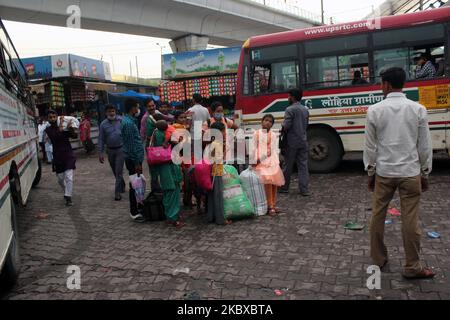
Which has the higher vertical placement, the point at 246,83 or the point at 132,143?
the point at 246,83

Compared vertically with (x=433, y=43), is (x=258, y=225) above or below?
below

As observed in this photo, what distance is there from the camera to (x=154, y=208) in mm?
5801

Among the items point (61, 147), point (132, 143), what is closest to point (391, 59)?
point (132, 143)

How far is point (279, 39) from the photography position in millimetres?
8883

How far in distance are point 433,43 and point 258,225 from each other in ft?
17.7

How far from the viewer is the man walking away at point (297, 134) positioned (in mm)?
6609

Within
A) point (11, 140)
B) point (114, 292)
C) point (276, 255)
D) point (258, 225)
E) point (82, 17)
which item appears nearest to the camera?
point (114, 292)

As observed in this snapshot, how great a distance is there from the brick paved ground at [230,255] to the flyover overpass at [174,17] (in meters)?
12.6

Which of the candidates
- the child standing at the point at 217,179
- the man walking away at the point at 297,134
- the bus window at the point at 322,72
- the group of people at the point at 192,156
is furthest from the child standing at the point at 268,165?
the bus window at the point at 322,72

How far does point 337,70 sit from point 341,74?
0.13 meters

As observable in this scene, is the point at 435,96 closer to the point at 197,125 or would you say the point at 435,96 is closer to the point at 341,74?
the point at 341,74
